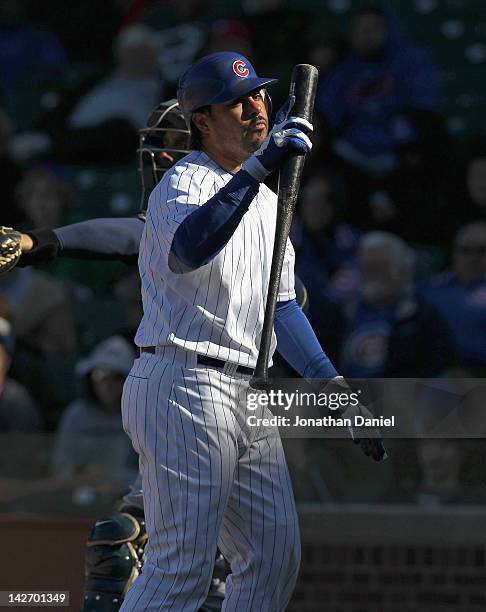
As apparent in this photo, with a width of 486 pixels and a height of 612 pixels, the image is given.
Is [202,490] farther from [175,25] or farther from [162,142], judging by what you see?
[175,25]

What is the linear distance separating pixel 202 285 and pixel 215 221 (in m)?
0.23

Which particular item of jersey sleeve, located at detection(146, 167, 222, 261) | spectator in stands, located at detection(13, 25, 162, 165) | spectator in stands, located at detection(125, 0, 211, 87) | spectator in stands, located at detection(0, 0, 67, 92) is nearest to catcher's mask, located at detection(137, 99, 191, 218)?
jersey sleeve, located at detection(146, 167, 222, 261)

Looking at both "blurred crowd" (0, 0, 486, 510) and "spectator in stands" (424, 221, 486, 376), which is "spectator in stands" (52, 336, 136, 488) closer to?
"blurred crowd" (0, 0, 486, 510)

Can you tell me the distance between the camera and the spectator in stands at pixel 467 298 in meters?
5.48

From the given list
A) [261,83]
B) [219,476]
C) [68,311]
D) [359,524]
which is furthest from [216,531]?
[68,311]

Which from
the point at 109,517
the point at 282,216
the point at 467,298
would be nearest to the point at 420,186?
the point at 467,298

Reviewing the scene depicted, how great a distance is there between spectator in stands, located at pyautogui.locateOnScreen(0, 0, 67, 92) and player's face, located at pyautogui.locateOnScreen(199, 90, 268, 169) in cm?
423

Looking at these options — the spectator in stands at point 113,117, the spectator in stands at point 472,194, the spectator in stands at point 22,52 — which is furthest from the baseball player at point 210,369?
A: the spectator in stands at point 22,52

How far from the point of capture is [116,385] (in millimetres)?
5238

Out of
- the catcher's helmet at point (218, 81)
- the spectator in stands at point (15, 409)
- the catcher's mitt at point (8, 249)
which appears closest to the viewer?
the catcher's helmet at point (218, 81)

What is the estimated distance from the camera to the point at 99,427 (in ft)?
16.9

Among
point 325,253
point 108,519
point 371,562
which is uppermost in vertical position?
point 325,253

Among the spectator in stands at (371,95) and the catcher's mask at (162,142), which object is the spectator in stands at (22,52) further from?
the catcher's mask at (162,142)

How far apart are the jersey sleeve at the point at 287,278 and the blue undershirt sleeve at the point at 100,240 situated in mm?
580
